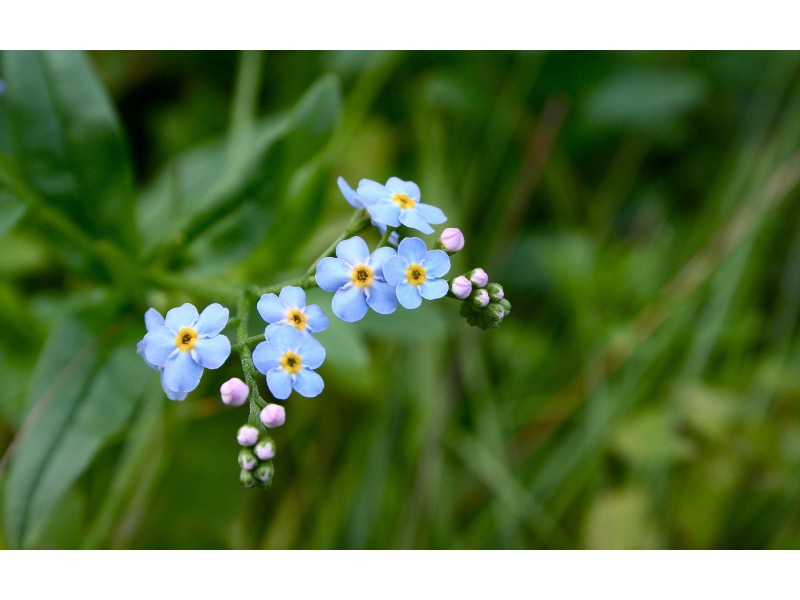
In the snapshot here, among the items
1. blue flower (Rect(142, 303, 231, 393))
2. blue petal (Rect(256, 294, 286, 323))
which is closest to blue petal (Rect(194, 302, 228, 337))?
blue flower (Rect(142, 303, 231, 393))

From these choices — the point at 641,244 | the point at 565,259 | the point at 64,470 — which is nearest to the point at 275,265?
the point at 64,470

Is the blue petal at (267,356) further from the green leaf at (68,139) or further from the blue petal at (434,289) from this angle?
the green leaf at (68,139)

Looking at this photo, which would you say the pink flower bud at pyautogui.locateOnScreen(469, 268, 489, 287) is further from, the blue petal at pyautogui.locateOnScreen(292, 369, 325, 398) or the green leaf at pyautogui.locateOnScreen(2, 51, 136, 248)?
the green leaf at pyautogui.locateOnScreen(2, 51, 136, 248)

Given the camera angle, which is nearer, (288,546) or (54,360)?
(54,360)

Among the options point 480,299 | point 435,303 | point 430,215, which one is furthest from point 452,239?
point 435,303

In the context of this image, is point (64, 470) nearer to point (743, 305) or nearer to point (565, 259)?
point (565, 259)

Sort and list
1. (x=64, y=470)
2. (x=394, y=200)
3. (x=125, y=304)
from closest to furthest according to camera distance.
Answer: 1. (x=394, y=200)
2. (x=64, y=470)
3. (x=125, y=304)

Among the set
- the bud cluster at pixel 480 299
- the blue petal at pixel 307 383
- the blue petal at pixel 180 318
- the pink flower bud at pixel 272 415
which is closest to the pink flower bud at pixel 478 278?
the bud cluster at pixel 480 299
